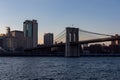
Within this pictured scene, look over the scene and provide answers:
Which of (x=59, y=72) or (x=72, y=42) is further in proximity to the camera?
(x=72, y=42)

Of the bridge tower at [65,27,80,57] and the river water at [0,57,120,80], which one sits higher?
the bridge tower at [65,27,80,57]

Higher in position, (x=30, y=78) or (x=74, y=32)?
(x=74, y=32)

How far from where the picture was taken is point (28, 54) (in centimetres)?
13225

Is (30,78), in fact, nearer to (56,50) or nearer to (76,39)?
(76,39)

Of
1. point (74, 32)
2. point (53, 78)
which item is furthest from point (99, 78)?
point (74, 32)

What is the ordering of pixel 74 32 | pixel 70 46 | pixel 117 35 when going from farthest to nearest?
pixel 74 32 < pixel 70 46 < pixel 117 35

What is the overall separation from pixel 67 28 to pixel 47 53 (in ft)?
106

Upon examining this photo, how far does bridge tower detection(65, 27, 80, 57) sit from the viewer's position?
319ft

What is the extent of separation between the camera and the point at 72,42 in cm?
9769

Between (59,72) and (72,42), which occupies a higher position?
(72,42)

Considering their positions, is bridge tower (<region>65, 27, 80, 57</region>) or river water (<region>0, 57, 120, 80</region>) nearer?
river water (<region>0, 57, 120, 80</region>)

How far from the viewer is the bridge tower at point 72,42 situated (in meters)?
97.4

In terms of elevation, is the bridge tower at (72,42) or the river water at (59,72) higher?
the bridge tower at (72,42)

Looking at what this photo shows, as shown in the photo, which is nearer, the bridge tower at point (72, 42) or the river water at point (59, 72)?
the river water at point (59, 72)
